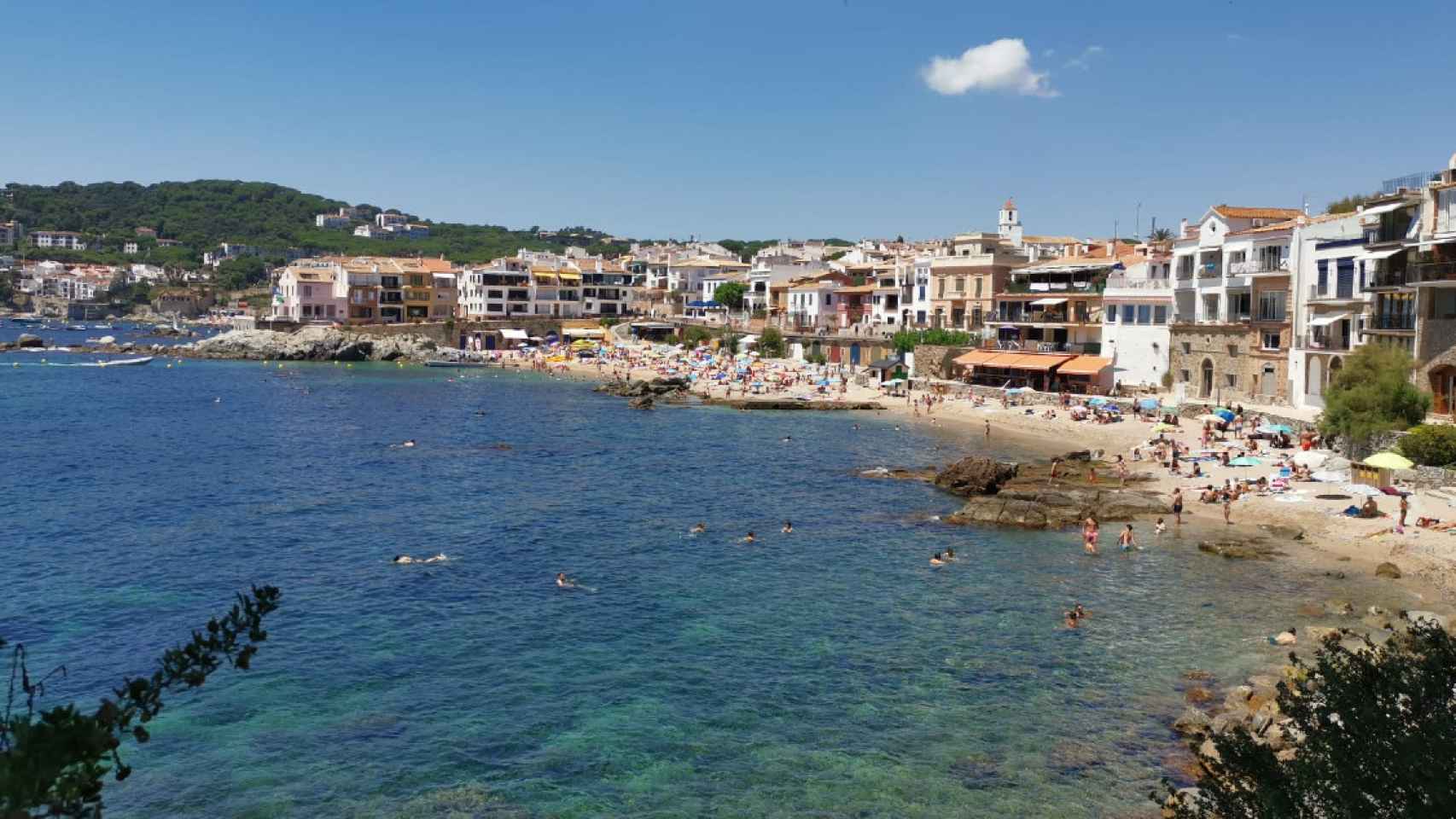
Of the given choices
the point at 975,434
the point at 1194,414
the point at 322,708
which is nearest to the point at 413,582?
the point at 322,708

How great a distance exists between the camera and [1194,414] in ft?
179

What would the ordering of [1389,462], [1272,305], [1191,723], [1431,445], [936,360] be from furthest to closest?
[936,360] → [1272,305] → [1431,445] → [1389,462] → [1191,723]

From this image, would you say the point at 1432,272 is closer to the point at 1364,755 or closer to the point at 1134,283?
the point at 1134,283

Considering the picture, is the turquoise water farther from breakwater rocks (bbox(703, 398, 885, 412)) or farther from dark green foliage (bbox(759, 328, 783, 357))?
dark green foliage (bbox(759, 328, 783, 357))

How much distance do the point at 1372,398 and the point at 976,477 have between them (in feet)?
44.9

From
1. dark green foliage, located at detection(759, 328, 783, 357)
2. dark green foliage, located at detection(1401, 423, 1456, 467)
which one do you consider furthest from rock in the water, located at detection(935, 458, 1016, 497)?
dark green foliage, located at detection(759, 328, 783, 357)

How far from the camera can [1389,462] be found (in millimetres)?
33406

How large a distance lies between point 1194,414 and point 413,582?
4107 cm

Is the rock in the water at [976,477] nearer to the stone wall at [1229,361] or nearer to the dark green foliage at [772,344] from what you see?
the stone wall at [1229,361]

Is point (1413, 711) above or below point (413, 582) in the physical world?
above

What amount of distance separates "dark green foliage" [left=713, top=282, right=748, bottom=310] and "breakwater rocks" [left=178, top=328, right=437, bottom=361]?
103 ft

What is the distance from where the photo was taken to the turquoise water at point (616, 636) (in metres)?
17.4

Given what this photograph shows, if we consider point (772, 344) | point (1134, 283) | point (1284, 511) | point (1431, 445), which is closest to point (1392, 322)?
point (1431, 445)

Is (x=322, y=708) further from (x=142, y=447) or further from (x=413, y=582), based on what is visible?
(x=142, y=447)
